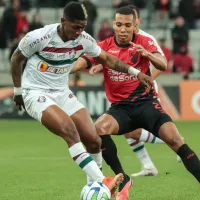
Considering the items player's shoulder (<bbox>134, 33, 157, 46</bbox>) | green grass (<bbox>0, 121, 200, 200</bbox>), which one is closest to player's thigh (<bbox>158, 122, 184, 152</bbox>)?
green grass (<bbox>0, 121, 200, 200</bbox>)

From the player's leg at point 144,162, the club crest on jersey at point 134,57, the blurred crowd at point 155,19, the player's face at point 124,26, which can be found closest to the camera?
the player's face at point 124,26

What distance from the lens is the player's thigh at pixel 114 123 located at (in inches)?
354

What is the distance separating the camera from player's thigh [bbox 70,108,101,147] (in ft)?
27.5

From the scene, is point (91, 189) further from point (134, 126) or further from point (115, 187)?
point (134, 126)

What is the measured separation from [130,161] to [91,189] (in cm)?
445

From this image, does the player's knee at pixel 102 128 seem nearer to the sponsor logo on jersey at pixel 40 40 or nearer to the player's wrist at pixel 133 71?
the player's wrist at pixel 133 71

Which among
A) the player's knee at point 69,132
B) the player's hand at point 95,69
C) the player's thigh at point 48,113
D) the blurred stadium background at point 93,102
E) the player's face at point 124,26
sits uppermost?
the player's face at point 124,26

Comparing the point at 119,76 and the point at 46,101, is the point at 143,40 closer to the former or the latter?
the point at 119,76

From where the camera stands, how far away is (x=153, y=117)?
8.94 m

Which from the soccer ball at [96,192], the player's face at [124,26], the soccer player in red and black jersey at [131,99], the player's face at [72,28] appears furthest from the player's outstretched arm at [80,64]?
the soccer ball at [96,192]

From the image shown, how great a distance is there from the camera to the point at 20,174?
419 inches

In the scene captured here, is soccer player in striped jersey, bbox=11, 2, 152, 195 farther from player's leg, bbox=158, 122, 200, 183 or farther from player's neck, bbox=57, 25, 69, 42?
player's leg, bbox=158, 122, 200, 183

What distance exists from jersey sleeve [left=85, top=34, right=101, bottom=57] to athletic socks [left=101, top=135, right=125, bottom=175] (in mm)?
1028

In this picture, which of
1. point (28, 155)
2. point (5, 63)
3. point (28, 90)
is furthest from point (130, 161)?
point (5, 63)
